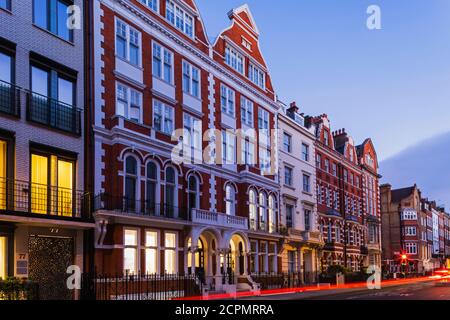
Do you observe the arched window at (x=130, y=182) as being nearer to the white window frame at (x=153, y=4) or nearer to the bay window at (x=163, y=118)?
the bay window at (x=163, y=118)

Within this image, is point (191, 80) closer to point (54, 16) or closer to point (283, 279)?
point (54, 16)

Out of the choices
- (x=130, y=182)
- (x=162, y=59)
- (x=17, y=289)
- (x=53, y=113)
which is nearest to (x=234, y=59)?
(x=162, y=59)

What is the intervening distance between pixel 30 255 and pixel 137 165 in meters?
7.88

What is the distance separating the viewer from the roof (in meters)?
94.1

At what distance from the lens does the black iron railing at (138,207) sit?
25000mm

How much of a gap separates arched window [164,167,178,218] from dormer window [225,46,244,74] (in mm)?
10947

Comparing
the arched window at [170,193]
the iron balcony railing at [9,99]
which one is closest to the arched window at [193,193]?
the arched window at [170,193]

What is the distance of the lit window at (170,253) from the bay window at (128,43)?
9058 mm

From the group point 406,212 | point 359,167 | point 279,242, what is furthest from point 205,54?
point 406,212

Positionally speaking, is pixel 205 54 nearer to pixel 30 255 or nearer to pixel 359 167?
pixel 30 255

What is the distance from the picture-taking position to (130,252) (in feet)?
86.5

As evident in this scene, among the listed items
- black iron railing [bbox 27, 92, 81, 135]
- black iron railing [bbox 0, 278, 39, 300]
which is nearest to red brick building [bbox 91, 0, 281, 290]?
black iron railing [bbox 27, 92, 81, 135]

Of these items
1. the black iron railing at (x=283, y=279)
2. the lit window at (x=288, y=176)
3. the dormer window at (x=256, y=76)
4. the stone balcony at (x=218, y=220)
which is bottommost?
the black iron railing at (x=283, y=279)

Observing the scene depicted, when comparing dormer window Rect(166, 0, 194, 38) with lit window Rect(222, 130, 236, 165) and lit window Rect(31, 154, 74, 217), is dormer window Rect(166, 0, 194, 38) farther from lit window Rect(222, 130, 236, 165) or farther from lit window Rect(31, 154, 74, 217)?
lit window Rect(31, 154, 74, 217)
